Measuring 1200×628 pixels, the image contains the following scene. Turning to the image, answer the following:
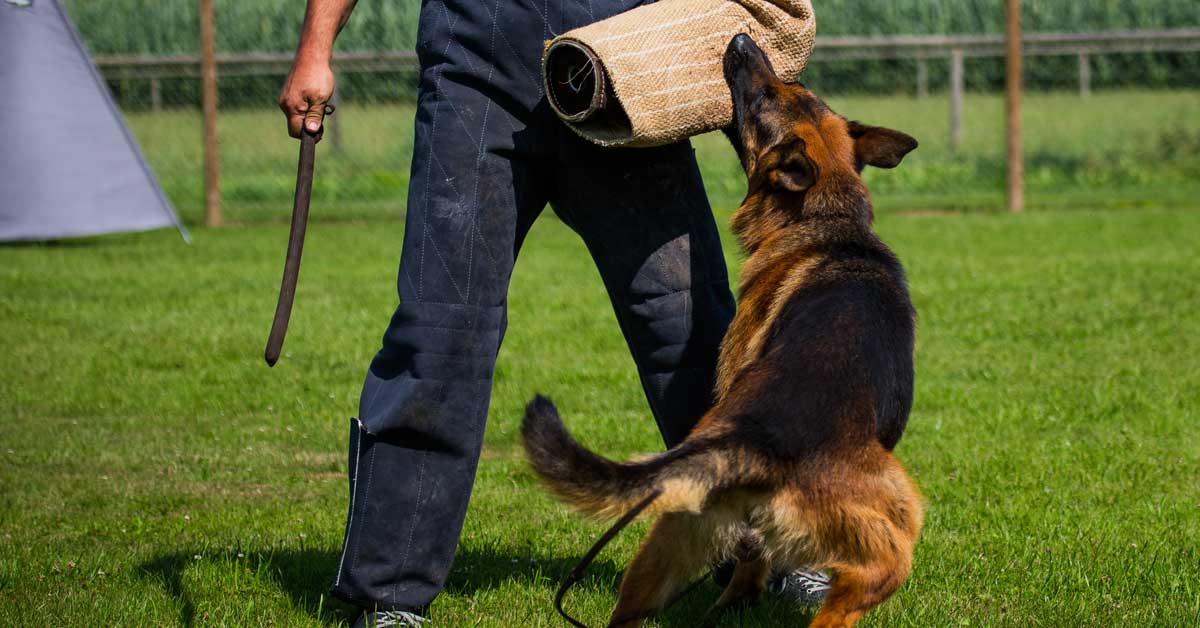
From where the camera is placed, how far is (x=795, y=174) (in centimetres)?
376

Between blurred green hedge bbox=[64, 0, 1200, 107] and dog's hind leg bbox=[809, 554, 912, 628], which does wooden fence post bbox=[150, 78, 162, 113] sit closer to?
blurred green hedge bbox=[64, 0, 1200, 107]

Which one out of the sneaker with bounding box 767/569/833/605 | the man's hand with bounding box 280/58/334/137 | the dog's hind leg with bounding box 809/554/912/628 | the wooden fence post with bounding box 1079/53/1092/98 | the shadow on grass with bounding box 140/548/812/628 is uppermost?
the man's hand with bounding box 280/58/334/137

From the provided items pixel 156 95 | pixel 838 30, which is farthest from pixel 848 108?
pixel 156 95

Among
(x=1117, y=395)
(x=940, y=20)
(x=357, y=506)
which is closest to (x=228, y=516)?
(x=357, y=506)

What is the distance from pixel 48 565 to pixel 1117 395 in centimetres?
465

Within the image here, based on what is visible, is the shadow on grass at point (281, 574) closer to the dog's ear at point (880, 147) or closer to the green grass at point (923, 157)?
the dog's ear at point (880, 147)

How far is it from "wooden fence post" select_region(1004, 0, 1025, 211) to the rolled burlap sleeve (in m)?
10.0

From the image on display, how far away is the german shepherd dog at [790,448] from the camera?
289cm

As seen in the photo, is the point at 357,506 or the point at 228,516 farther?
the point at 228,516

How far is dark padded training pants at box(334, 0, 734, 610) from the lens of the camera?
11.2 ft

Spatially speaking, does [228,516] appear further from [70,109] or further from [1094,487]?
[70,109]

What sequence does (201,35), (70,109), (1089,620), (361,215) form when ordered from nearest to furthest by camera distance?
(1089,620) < (70,109) < (201,35) < (361,215)

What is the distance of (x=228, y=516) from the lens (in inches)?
183

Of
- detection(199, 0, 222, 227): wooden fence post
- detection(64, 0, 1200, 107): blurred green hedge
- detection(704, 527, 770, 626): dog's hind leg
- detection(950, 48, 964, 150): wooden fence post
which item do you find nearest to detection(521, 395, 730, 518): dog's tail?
detection(704, 527, 770, 626): dog's hind leg
